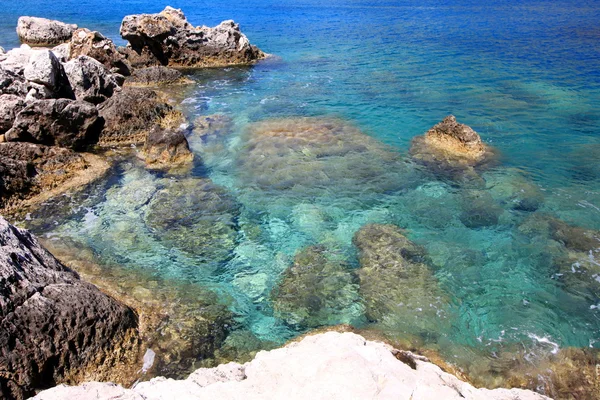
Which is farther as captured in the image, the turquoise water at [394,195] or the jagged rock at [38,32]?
the jagged rock at [38,32]

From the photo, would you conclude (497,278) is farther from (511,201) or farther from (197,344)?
(197,344)

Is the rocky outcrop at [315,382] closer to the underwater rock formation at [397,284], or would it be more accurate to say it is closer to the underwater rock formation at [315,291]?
the underwater rock formation at [397,284]

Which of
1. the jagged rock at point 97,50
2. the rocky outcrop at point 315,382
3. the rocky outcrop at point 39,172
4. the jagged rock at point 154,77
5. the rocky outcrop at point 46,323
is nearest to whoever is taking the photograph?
the rocky outcrop at point 315,382

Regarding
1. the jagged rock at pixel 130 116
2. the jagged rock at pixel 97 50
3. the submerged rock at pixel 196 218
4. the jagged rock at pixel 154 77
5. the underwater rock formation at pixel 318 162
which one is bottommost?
the submerged rock at pixel 196 218

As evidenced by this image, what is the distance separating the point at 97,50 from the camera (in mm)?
25484

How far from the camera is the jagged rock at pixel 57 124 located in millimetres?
15178

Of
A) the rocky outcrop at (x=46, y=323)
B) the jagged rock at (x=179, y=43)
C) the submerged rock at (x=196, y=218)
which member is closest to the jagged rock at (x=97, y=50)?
the jagged rock at (x=179, y=43)

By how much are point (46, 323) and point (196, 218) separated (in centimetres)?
581

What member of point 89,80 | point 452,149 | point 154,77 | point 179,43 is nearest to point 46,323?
point 452,149

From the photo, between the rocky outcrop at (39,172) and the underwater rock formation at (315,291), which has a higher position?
the rocky outcrop at (39,172)

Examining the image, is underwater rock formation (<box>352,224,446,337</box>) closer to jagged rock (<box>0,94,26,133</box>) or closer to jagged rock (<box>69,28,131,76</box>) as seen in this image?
jagged rock (<box>0,94,26,133</box>)

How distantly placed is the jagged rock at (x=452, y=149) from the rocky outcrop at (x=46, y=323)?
1196 centimetres

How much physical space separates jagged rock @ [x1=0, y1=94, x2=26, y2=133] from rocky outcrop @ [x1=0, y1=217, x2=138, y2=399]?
398 inches

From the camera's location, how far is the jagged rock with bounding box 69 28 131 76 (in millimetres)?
25484
